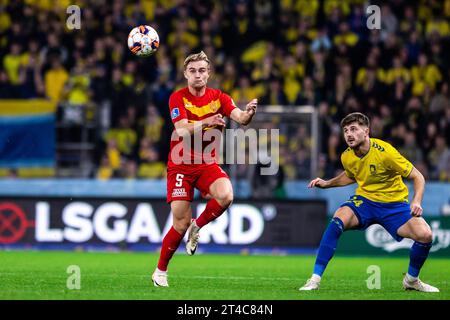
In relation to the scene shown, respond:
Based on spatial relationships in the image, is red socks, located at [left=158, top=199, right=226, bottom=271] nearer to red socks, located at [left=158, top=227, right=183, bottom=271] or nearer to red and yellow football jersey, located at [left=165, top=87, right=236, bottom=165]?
red socks, located at [left=158, top=227, right=183, bottom=271]

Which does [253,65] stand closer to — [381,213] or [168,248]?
[381,213]

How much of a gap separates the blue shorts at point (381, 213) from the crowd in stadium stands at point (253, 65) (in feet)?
26.1

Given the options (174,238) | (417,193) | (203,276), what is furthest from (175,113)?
(203,276)

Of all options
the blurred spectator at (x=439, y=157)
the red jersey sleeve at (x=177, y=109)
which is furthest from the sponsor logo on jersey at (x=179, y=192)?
the blurred spectator at (x=439, y=157)

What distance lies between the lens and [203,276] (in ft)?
41.0

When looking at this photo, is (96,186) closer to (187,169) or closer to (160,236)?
(160,236)

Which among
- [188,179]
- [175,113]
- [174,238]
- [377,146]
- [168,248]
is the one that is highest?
[175,113]

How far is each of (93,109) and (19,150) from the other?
160 cm

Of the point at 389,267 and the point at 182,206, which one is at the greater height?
the point at 182,206

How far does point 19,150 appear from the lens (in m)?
18.9

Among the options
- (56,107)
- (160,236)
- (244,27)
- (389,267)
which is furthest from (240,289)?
(244,27)

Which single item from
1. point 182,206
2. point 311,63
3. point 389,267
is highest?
point 311,63

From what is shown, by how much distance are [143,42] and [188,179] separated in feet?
7.00

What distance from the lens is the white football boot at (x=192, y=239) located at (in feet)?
34.7
